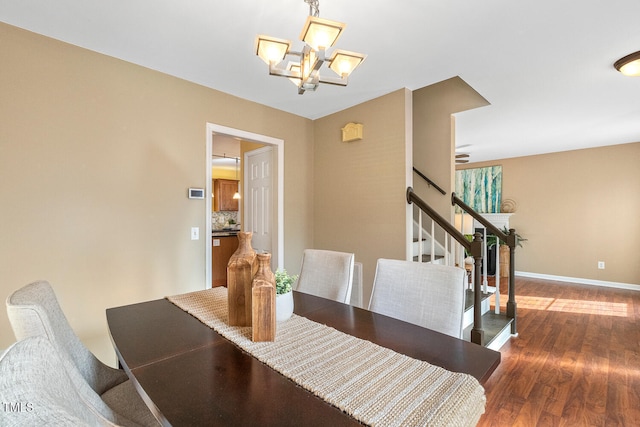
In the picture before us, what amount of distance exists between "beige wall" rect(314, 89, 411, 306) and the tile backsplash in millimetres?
4353

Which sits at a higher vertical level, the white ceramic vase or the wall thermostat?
the wall thermostat

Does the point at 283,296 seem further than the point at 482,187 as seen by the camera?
No

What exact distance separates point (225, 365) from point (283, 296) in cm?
38

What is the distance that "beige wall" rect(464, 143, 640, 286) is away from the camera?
4.81 metres

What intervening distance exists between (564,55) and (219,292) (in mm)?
2931

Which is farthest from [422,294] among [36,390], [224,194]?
[224,194]

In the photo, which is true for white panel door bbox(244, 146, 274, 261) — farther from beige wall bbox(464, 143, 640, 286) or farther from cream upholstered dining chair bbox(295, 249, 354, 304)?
beige wall bbox(464, 143, 640, 286)

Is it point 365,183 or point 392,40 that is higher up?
point 392,40

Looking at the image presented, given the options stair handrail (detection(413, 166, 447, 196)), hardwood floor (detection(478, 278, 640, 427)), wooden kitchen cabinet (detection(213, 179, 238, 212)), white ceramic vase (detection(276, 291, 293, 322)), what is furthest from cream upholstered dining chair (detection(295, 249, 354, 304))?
wooden kitchen cabinet (detection(213, 179, 238, 212))

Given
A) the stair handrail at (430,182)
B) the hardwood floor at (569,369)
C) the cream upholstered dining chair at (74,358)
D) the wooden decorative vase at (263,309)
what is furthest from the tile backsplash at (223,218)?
the wooden decorative vase at (263,309)

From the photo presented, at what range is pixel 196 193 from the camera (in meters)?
2.64

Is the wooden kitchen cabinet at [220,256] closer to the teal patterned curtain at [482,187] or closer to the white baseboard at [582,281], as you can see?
the teal patterned curtain at [482,187]

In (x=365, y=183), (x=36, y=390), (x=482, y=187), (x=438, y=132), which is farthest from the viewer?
(x=482, y=187)

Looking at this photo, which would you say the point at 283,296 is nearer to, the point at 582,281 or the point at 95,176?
the point at 95,176
